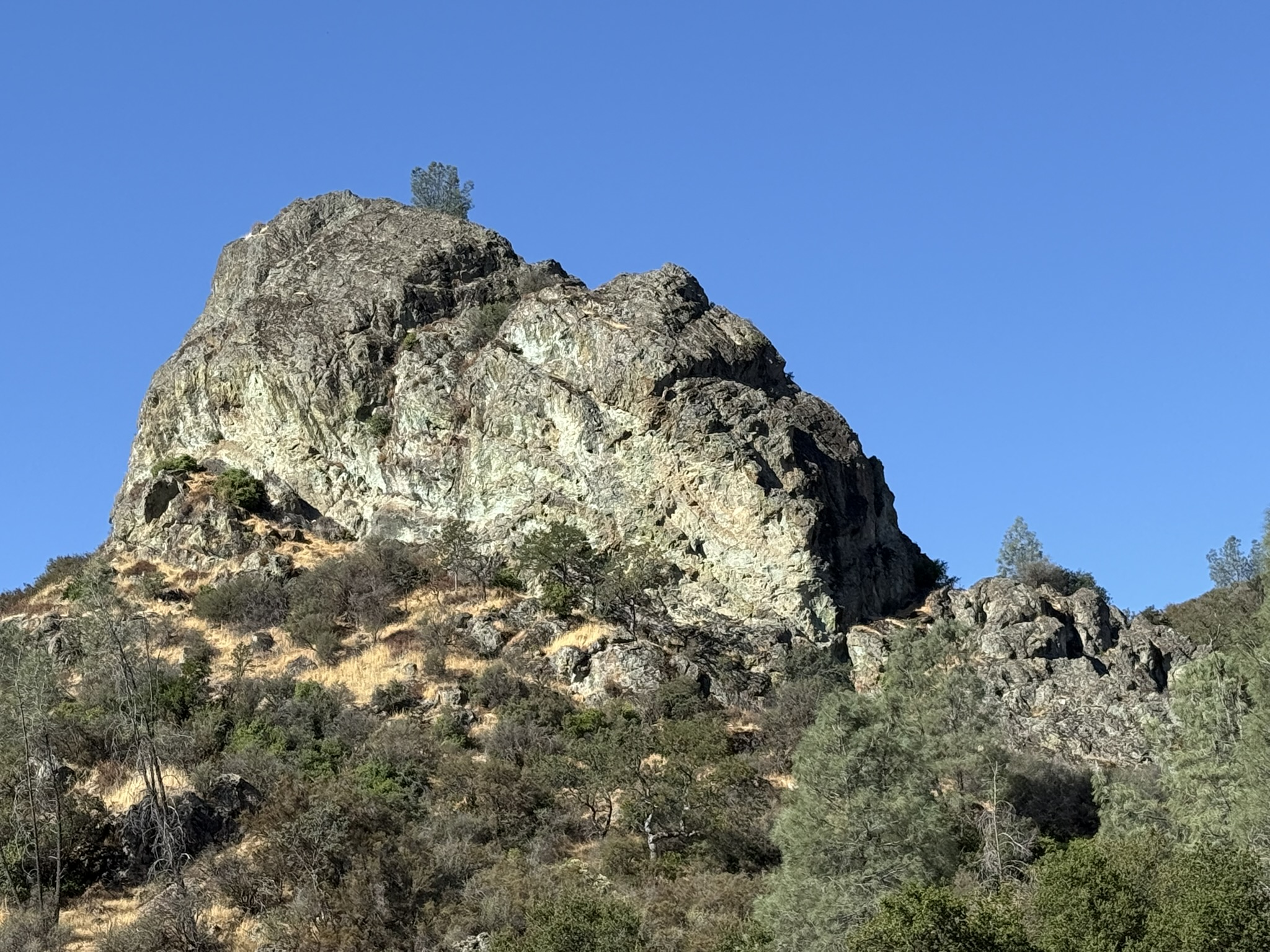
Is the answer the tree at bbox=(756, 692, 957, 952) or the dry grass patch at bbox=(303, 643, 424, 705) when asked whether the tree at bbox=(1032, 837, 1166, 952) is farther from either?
the dry grass patch at bbox=(303, 643, 424, 705)

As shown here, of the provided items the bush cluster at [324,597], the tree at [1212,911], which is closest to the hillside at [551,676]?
the tree at [1212,911]

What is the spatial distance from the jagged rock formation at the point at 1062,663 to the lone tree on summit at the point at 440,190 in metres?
37.3

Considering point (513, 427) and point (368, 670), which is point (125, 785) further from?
point (513, 427)

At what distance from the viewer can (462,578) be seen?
197ft

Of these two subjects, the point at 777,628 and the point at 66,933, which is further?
the point at 777,628

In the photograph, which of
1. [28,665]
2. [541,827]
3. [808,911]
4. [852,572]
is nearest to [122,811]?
[28,665]

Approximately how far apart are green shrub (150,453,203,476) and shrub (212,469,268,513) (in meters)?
1.84

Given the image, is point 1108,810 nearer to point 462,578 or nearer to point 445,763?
point 445,763

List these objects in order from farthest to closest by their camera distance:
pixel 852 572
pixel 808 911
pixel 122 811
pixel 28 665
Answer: pixel 852 572
pixel 122 811
pixel 28 665
pixel 808 911

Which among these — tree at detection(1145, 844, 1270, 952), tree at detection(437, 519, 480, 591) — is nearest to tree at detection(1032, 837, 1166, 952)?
tree at detection(1145, 844, 1270, 952)

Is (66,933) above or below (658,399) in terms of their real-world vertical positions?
below

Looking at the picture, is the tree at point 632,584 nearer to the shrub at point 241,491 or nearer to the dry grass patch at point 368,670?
the dry grass patch at point 368,670

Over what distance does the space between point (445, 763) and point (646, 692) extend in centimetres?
793

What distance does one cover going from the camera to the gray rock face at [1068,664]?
50.7m
